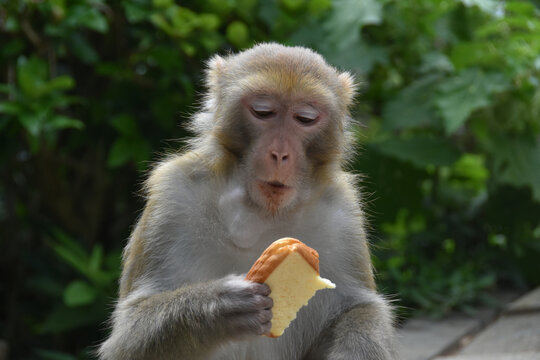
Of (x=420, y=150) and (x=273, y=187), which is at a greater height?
(x=420, y=150)

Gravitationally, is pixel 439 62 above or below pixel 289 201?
above

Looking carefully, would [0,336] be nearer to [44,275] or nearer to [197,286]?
[44,275]

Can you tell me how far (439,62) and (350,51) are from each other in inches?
23.9

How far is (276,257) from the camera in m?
2.50

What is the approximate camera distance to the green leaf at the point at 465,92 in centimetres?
→ 439

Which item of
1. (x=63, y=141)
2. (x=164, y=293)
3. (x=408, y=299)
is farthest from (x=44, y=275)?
(x=164, y=293)

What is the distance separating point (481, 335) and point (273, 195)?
224 centimetres

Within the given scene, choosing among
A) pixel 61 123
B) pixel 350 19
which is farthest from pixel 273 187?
pixel 350 19

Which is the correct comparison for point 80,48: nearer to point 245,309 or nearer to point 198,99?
point 198,99

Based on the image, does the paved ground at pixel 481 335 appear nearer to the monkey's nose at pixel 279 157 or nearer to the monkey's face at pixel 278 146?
the monkey's face at pixel 278 146

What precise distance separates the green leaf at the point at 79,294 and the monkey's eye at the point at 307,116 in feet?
7.85

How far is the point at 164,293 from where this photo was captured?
2.75 meters

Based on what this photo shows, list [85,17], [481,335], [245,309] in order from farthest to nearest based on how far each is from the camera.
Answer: [481,335]
[85,17]
[245,309]

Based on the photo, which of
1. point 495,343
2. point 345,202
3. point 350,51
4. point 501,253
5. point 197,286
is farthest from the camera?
point 501,253
